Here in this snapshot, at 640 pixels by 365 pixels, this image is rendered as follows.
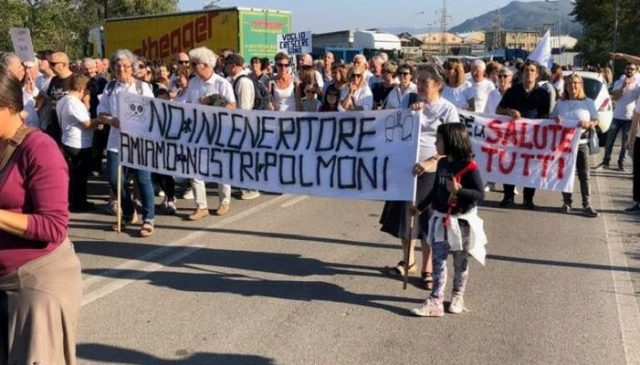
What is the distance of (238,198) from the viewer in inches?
361

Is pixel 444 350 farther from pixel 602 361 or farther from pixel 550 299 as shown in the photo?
pixel 550 299

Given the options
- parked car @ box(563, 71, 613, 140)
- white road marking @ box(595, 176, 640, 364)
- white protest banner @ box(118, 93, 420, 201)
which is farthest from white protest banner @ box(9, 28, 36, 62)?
parked car @ box(563, 71, 613, 140)

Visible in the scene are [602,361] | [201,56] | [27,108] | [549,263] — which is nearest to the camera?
[602,361]

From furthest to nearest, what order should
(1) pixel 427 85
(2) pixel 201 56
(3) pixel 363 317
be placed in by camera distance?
1. (2) pixel 201 56
2. (1) pixel 427 85
3. (3) pixel 363 317

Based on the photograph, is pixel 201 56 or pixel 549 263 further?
pixel 201 56

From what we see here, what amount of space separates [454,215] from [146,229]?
3.67 metres

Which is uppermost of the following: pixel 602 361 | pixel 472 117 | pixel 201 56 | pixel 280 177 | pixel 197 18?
pixel 197 18

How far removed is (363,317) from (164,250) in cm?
256

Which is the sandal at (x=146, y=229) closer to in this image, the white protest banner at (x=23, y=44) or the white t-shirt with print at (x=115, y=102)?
the white t-shirt with print at (x=115, y=102)

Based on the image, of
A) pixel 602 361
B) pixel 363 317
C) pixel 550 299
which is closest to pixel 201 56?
pixel 363 317

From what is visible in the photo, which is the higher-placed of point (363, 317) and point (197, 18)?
point (197, 18)

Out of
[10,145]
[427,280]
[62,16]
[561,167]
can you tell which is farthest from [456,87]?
[62,16]

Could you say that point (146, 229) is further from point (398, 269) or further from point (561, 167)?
point (561, 167)

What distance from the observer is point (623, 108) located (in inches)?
468
